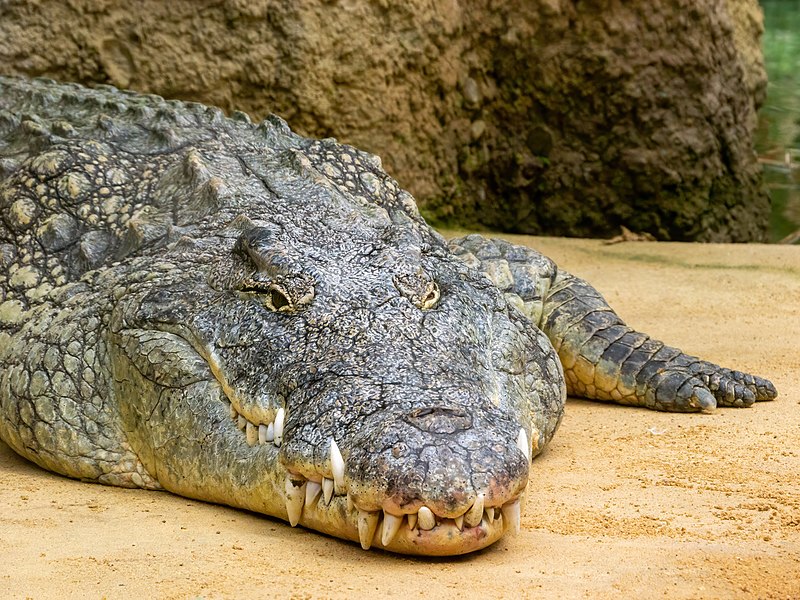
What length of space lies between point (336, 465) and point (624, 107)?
5.54 metres

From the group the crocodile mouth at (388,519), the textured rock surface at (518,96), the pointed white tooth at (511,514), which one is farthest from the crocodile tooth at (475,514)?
the textured rock surface at (518,96)

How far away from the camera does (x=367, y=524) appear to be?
299cm

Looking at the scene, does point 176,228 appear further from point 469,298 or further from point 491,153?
point 491,153

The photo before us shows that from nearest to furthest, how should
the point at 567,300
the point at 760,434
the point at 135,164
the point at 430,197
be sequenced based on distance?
the point at 760,434, the point at 135,164, the point at 567,300, the point at 430,197

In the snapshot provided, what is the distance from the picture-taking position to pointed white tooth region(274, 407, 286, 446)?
332cm

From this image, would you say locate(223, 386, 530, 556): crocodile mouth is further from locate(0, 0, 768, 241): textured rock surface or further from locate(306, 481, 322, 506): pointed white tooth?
locate(0, 0, 768, 241): textured rock surface

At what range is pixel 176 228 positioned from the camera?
4.38 meters

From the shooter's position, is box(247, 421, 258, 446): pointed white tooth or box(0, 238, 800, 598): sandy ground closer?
box(0, 238, 800, 598): sandy ground

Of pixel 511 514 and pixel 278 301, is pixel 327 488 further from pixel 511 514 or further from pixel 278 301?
pixel 278 301

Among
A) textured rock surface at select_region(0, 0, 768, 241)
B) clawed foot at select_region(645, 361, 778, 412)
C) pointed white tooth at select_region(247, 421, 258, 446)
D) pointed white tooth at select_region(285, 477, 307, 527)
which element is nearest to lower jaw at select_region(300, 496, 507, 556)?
pointed white tooth at select_region(285, 477, 307, 527)

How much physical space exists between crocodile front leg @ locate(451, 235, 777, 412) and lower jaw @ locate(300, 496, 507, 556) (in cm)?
201

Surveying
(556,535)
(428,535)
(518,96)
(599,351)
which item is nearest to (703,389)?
(599,351)

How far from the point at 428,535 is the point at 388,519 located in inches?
4.3

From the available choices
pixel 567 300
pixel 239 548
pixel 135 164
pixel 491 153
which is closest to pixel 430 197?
pixel 491 153
